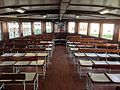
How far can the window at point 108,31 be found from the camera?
9.23 meters

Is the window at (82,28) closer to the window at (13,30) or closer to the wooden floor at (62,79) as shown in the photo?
the window at (13,30)

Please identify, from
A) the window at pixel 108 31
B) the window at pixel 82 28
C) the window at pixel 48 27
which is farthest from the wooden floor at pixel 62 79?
the window at pixel 48 27

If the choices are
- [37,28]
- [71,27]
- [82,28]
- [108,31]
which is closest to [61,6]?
[108,31]

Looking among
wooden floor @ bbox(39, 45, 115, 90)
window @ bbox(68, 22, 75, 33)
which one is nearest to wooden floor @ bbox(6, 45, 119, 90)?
wooden floor @ bbox(39, 45, 115, 90)

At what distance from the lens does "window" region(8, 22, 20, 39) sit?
31.5ft

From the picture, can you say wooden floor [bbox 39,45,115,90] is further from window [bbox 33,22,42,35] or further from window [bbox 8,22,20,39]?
window [bbox 33,22,42,35]

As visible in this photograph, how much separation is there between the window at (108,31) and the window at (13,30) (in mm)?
6011

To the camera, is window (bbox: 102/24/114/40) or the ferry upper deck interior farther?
window (bbox: 102/24/114/40)

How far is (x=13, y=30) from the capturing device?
1016 cm

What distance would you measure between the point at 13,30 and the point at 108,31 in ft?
20.3

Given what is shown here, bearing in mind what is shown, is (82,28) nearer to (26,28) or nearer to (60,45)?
(60,45)

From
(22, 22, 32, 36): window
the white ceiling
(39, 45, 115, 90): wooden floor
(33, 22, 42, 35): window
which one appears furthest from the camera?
(33, 22, 42, 35): window

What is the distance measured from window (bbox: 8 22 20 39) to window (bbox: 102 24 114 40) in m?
6.01

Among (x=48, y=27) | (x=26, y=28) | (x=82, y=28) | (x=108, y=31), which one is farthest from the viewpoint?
(x=48, y=27)
